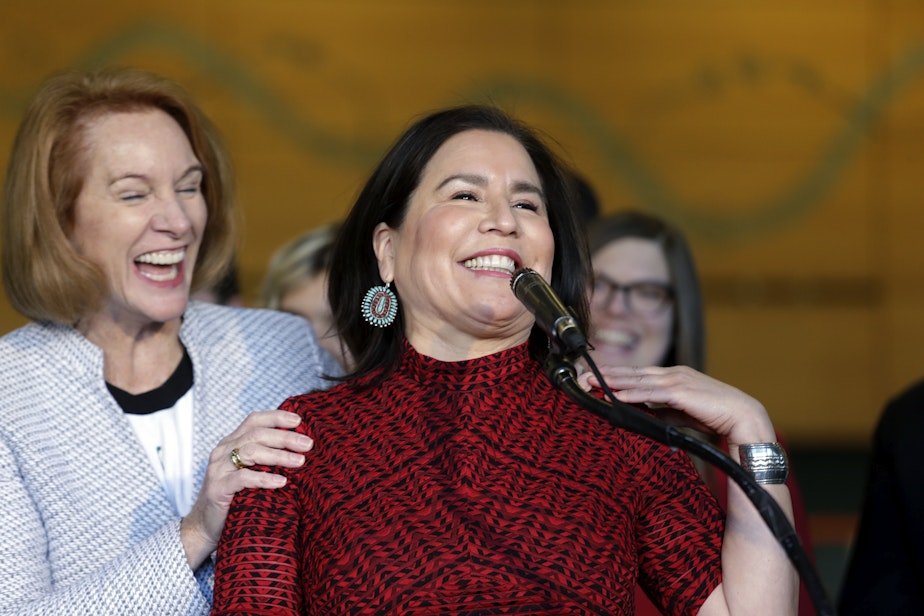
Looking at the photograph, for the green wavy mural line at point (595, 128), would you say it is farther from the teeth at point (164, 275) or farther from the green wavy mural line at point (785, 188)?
the teeth at point (164, 275)

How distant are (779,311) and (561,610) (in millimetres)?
5898

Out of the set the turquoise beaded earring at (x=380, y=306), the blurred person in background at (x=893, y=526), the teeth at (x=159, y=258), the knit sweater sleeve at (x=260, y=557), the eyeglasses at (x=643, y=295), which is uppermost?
the teeth at (x=159, y=258)

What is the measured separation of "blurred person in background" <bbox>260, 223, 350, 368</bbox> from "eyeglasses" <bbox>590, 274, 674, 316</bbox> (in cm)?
78

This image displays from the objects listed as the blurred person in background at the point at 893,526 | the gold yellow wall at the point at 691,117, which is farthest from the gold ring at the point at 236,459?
the gold yellow wall at the point at 691,117

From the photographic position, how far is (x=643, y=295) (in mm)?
3182

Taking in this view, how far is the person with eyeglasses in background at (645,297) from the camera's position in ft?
10.3

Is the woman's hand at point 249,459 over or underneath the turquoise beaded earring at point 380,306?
underneath

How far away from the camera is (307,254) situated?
12.1 feet

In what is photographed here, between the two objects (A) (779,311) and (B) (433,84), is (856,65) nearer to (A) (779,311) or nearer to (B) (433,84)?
(A) (779,311)

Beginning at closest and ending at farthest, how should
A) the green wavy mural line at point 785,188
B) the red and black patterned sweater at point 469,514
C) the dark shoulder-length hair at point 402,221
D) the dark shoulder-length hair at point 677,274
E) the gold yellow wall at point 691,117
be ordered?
the red and black patterned sweater at point 469,514
the dark shoulder-length hair at point 402,221
the dark shoulder-length hair at point 677,274
the gold yellow wall at point 691,117
the green wavy mural line at point 785,188

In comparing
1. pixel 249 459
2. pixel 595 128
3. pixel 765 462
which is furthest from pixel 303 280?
pixel 595 128

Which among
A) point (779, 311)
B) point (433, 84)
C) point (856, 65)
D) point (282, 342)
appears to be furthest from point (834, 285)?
point (282, 342)

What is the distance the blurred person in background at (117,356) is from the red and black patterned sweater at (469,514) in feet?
0.81

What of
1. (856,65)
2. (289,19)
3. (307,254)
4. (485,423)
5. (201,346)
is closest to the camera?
(485,423)
